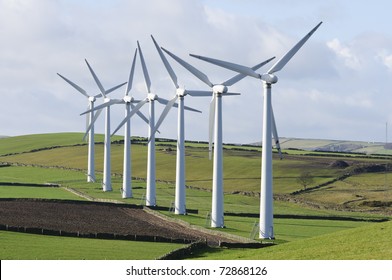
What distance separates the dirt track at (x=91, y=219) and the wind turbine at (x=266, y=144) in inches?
173

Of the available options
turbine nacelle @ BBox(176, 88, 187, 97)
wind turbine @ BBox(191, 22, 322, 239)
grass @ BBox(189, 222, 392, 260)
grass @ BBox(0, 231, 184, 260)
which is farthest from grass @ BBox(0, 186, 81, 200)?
grass @ BBox(189, 222, 392, 260)

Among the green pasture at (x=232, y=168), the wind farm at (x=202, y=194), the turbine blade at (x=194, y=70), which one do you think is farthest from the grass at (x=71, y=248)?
the green pasture at (x=232, y=168)

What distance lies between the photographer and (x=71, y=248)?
6944cm

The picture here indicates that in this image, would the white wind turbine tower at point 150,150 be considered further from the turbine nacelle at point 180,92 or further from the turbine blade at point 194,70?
the turbine blade at point 194,70

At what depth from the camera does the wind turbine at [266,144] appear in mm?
81562

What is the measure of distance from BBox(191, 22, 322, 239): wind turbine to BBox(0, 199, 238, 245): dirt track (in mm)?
4405

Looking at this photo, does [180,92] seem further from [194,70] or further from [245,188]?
[245,188]

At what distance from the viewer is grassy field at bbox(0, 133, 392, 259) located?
10356 centimetres

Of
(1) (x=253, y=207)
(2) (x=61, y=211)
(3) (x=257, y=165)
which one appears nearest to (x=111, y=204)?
(2) (x=61, y=211)

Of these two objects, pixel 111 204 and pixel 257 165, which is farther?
pixel 257 165

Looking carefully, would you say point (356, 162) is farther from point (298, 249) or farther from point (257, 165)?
point (298, 249)

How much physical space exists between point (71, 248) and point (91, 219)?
27.2 m
